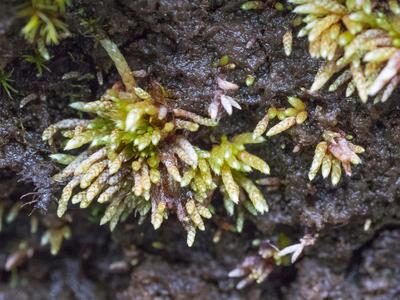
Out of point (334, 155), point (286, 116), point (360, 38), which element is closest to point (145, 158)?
point (286, 116)

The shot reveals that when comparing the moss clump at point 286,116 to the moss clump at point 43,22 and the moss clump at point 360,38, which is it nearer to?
the moss clump at point 360,38

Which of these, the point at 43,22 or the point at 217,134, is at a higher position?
the point at 43,22

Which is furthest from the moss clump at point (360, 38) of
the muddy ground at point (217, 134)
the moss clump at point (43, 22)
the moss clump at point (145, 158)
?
the moss clump at point (43, 22)

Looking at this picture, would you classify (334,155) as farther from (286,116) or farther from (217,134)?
(217,134)

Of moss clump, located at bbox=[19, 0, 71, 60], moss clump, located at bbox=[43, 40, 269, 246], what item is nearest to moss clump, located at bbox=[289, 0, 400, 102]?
moss clump, located at bbox=[43, 40, 269, 246]

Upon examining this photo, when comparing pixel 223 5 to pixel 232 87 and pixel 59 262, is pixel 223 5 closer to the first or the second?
pixel 232 87

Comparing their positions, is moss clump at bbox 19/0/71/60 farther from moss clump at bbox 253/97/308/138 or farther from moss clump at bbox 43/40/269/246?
moss clump at bbox 253/97/308/138

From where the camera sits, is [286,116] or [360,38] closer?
[360,38]
